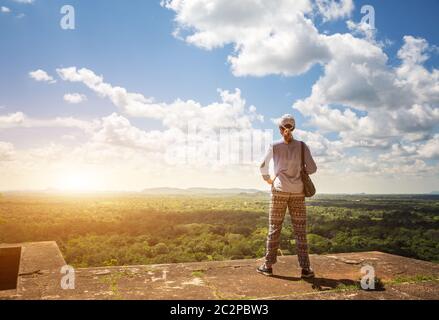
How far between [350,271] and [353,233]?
55.0 metres

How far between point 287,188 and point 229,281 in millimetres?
1204

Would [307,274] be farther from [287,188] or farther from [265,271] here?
[287,188]

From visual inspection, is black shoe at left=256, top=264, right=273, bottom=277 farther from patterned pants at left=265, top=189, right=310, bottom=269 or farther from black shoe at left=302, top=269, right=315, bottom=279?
black shoe at left=302, top=269, right=315, bottom=279

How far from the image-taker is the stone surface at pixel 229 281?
9.93ft

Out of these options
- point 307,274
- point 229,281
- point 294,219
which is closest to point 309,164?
point 294,219

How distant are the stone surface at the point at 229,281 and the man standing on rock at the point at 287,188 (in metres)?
0.33

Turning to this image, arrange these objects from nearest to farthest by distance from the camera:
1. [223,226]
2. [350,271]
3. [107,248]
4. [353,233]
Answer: [350,271], [107,248], [353,233], [223,226]

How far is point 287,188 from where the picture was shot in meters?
3.69

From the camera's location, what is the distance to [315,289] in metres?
3.26

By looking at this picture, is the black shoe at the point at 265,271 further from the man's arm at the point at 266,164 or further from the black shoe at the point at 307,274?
the man's arm at the point at 266,164

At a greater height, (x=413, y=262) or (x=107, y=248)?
(x=413, y=262)

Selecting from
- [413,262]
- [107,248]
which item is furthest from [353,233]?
[413,262]
